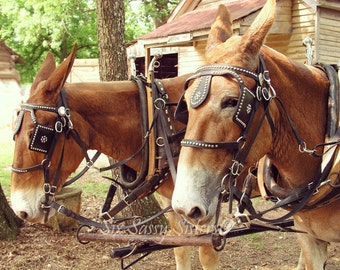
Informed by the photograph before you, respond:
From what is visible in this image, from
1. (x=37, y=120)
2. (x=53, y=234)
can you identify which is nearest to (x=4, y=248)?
(x=53, y=234)

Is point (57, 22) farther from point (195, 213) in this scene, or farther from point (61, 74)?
point (195, 213)

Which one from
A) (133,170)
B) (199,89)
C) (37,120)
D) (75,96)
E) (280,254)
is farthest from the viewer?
(280,254)

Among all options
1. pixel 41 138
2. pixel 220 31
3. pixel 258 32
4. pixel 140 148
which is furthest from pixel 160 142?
pixel 258 32

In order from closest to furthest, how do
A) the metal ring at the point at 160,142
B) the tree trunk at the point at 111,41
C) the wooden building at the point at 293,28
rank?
the metal ring at the point at 160,142 → the tree trunk at the point at 111,41 → the wooden building at the point at 293,28

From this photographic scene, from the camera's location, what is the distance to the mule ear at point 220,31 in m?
2.37

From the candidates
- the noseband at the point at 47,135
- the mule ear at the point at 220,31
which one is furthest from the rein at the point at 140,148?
the mule ear at the point at 220,31

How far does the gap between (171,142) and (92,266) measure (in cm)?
231

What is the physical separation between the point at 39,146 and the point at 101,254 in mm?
2581

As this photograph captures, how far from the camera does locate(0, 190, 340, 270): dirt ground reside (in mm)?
4785

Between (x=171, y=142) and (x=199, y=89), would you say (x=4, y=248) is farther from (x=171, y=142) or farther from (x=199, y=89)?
(x=199, y=89)

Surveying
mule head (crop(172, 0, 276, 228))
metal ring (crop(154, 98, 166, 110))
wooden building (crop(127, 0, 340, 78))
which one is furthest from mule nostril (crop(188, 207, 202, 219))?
wooden building (crop(127, 0, 340, 78))

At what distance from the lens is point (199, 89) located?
2029mm

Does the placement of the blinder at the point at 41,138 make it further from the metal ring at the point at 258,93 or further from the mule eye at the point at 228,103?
the metal ring at the point at 258,93

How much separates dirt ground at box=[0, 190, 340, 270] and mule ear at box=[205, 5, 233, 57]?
10.3 ft
